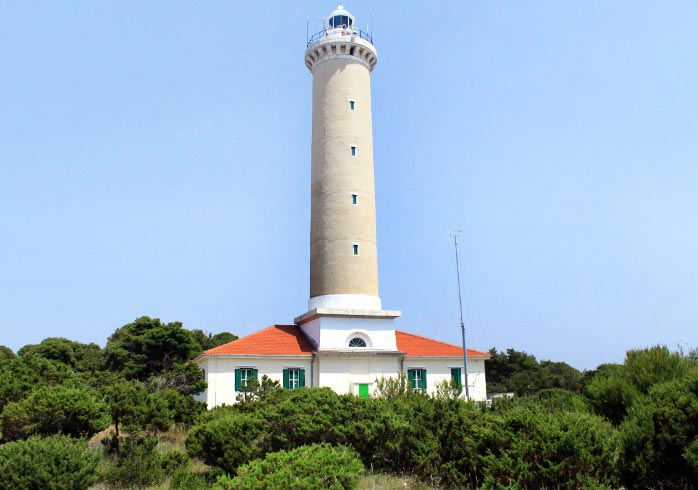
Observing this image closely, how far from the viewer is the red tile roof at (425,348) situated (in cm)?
2716

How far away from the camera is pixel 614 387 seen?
15.8 metres

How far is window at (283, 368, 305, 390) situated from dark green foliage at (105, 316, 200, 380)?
14375 millimetres

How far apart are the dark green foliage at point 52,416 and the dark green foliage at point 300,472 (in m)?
7.15

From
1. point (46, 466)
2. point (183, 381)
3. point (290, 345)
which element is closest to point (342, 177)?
point (290, 345)

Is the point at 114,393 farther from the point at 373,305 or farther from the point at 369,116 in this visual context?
the point at 369,116

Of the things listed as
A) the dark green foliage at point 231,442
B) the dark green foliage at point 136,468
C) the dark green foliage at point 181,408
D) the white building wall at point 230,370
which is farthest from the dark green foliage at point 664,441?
the white building wall at point 230,370

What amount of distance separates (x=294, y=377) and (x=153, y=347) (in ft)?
51.4

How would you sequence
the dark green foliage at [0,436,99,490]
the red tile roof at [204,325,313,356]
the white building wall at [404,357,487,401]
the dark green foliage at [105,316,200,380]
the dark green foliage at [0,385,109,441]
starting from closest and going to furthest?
the dark green foliage at [0,436,99,490] < the dark green foliage at [0,385,109,441] < the red tile roof at [204,325,313,356] < the white building wall at [404,357,487,401] < the dark green foliage at [105,316,200,380]

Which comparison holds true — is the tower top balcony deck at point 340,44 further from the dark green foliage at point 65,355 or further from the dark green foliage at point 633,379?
the dark green foliage at point 65,355

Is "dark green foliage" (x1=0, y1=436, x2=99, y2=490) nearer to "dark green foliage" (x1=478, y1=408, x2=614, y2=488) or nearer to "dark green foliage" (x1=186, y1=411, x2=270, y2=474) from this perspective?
"dark green foliage" (x1=186, y1=411, x2=270, y2=474)

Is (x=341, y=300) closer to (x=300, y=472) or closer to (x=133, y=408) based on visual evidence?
(x=133, y=408)

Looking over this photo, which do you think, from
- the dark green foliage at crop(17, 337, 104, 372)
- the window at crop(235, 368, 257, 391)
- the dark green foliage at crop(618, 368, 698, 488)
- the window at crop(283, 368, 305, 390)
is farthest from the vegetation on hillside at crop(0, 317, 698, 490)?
the dark green foliage at crop(17, 337, 104, 372)

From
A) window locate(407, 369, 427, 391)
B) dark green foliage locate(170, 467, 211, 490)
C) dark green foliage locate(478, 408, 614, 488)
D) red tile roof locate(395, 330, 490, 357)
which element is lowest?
dark green foliage locate(170, 467, 211, 490)

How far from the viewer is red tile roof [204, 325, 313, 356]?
2491cm
